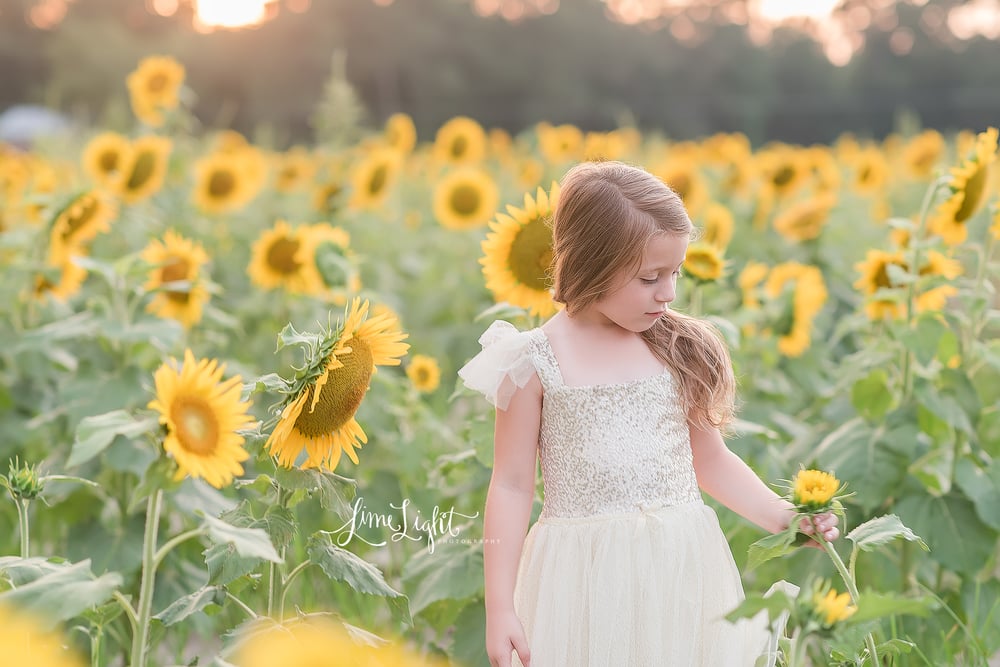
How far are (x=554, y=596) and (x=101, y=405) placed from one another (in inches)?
47.5

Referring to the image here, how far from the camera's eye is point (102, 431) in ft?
4.46

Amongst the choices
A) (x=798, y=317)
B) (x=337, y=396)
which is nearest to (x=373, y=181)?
(x=798, y=317)

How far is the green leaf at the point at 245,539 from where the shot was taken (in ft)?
4.11

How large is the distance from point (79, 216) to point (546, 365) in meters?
1.85

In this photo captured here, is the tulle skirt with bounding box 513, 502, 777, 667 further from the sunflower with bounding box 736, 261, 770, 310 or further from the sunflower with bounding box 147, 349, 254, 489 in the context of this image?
the sunflower with bounding box 736, 261, 770, 310

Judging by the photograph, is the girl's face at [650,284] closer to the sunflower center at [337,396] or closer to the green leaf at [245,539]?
the sunflower center at [337,396]

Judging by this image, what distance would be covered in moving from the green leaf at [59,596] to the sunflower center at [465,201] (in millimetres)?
2982

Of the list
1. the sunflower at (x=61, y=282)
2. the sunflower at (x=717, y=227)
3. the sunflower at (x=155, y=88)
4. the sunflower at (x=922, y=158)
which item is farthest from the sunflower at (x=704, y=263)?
the sunflower at (x=922, y=158)

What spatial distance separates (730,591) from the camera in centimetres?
166

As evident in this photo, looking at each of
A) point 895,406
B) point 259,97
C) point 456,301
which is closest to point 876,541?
point 895,406

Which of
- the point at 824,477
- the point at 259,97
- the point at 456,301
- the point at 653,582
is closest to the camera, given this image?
the point at 824,477

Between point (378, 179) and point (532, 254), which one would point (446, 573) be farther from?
point (378, 179)

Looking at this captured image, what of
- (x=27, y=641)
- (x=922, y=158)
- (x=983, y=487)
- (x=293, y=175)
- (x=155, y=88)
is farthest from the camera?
(x=922, y=158)

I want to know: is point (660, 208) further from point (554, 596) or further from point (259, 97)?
point (259, 97)
